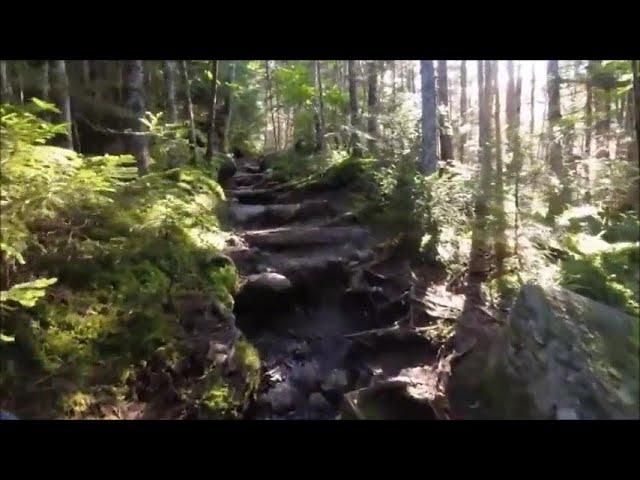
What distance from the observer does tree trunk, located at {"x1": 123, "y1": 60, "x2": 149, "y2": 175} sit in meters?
6.21

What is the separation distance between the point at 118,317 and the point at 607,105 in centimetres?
924

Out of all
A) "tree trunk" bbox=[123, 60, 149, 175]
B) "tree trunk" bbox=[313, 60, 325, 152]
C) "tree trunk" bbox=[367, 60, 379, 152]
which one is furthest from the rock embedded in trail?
"tree trunk" bbox=[313, 60, 325, 152]

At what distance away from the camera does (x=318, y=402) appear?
15.3 feet

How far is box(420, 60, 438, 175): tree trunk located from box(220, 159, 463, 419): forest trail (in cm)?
135

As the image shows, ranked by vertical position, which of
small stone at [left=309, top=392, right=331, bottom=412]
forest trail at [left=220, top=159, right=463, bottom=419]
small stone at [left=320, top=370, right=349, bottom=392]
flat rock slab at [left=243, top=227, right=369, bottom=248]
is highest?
flat rock slab at [left=243, top=227, right=369, bottom=248]

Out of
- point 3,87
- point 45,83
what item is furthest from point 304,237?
point 3,87

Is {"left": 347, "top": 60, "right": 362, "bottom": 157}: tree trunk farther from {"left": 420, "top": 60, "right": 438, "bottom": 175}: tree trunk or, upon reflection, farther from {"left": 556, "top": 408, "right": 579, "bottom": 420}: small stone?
{"left": 556, "top": 408, "right": 579, "bottom": 420}: small stone
